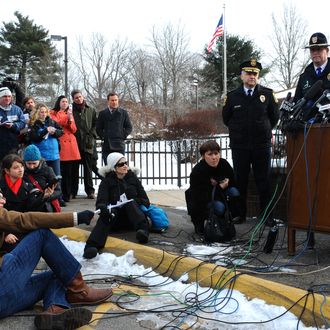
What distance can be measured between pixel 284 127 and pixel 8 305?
306 cm

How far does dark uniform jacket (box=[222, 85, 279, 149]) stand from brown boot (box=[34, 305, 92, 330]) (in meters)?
3.59

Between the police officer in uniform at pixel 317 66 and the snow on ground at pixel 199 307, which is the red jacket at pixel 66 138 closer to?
the snow on ground at pixel 199 307

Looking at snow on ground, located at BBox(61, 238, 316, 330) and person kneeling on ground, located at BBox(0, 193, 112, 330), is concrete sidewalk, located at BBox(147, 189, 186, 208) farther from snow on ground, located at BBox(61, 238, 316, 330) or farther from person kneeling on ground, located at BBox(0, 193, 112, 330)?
person kneeling on ground, located at BBox(0, 193, 112, 330)

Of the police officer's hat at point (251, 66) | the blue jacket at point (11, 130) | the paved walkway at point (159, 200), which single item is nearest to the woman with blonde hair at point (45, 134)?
the blue jacket at point (11, 130)

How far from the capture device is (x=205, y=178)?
591 cm

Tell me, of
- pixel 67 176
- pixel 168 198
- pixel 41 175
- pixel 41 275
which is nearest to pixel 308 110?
pixel 41 275

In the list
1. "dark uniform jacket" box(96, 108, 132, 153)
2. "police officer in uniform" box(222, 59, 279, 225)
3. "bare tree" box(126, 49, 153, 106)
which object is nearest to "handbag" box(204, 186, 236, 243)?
"police officer in uniform" box(222, 59, 279, 225)

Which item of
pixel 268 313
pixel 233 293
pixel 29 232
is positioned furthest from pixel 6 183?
pixel 268 313

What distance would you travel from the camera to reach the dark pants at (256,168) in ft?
20.4

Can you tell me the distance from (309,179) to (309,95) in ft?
2.67

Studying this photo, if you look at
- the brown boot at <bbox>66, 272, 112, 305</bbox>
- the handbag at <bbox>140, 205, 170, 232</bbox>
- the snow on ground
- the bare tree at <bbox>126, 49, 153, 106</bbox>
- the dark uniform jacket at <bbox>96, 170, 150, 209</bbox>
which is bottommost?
the snow on ground

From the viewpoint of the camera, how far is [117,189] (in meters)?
5.81

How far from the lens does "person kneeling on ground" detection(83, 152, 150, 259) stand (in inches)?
209

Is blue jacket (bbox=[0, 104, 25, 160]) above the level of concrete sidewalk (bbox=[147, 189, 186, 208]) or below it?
above
